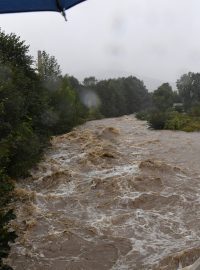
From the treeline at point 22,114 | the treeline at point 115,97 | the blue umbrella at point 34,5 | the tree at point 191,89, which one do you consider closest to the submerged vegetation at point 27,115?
the treeline at point 22,114

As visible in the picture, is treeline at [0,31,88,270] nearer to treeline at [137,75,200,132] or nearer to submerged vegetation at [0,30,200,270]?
submerged vegetation at [0,30,200,270]

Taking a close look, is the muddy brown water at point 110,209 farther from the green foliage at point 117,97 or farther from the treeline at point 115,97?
the green foliage at point 117,97

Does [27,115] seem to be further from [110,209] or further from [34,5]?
[34,5]

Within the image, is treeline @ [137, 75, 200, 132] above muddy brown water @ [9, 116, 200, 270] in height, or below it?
above

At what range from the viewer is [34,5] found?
339 cm

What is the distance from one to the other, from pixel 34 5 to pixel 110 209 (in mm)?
11115

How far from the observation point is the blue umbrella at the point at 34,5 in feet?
11.0

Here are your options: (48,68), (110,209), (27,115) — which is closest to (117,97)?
(48,68)

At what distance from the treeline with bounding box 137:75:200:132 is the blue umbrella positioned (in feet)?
90.2

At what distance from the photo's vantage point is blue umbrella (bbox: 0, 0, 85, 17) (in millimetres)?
3352

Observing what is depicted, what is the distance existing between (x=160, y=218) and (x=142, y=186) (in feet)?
9.90

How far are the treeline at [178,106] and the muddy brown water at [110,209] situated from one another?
906 cm

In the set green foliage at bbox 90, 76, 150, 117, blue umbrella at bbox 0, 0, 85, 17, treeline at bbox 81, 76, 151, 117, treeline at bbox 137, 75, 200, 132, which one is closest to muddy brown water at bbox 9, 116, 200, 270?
blue umbrella at bbox 0, 0, 85, 17

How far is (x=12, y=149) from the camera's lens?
16.8 metres
